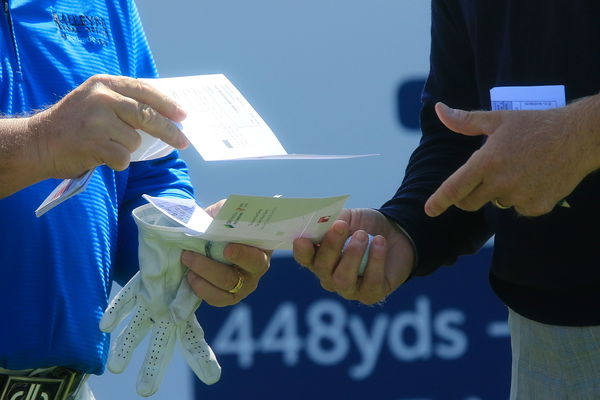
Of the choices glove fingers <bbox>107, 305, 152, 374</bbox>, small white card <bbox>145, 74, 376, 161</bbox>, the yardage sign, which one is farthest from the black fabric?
the yardage sign

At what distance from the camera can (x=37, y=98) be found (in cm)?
187

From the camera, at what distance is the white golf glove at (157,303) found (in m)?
1.78

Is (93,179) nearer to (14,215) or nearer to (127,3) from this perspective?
(14,215)

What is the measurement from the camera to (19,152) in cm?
162

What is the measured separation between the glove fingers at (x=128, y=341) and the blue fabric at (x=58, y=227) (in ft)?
0.35

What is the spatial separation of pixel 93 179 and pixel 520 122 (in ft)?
2.94

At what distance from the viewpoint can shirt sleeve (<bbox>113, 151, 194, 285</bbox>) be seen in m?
2.05

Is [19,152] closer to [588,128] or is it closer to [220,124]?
[220,124]

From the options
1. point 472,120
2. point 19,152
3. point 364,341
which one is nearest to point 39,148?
point 19,152

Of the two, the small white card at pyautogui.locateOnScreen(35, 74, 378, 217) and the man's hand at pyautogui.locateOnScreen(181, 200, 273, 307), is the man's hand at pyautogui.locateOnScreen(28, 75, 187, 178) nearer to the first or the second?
the small white card at pyautogui.locateOnScreen(35, 74, 378, 217)

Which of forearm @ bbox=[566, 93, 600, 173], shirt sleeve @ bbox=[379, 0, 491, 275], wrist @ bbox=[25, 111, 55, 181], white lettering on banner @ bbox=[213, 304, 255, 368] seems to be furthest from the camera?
white lettering on banner @ bbox=[213, 304, 255, 368]

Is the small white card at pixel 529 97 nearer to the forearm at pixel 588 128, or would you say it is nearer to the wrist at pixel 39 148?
the forearm at pixel 588 128

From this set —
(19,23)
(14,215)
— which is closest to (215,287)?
(14,215)

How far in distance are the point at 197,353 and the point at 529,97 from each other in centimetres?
80
